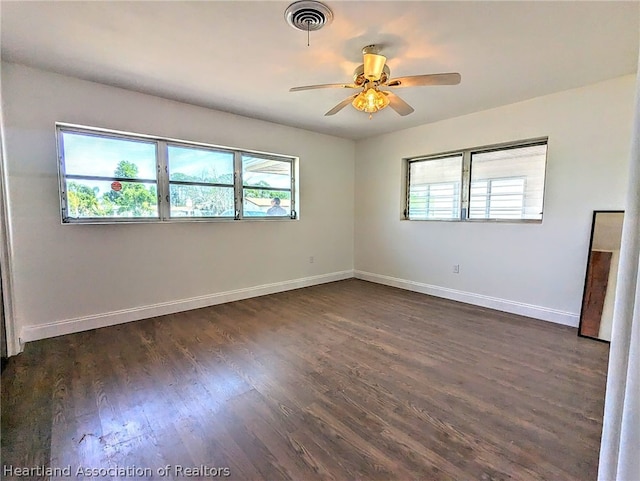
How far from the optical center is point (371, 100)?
2.53 meters

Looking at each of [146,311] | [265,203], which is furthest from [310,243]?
[146,311]

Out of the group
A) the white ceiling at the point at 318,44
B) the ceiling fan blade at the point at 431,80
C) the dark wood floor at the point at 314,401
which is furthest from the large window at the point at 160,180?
the ceiling fan blade at the point at 431,80

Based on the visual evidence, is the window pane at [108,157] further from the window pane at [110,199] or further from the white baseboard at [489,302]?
the white baseboard at [489,302]

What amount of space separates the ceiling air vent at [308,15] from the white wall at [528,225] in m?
2.79

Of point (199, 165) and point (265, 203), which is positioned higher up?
point (199, 165)

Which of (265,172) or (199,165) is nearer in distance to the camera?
(199,165)

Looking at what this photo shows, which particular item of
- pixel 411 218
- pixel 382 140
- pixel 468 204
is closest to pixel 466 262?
pixel 468 204

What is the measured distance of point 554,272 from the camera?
3395 millimetres

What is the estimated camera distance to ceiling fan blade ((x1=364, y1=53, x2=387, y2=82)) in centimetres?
223

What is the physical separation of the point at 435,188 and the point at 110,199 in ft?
14.0

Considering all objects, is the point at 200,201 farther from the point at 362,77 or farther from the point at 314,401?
the point at 314,401

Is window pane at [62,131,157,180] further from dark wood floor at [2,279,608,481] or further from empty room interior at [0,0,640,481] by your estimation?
dark wood floor at [2,279,608,481]

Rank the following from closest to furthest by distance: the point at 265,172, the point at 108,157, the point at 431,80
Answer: the point at 431,80 < the point at 108,157 < the point at 265,172

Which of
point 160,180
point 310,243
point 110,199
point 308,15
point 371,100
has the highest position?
point 308,15
